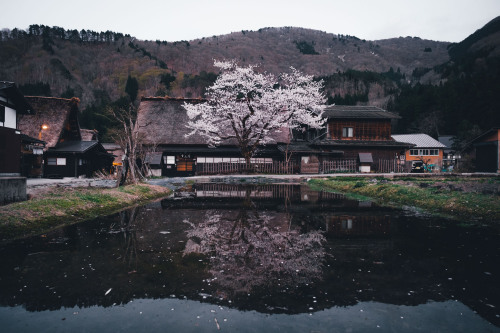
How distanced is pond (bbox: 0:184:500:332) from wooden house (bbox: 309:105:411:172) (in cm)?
2712

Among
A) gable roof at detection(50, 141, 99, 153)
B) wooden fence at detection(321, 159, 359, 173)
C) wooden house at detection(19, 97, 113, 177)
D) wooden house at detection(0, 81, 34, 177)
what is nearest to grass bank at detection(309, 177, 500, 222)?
wooden house at detection(0, 81, 34, 177)

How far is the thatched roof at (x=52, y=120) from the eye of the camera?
28828 millimetres

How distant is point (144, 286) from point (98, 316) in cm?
76

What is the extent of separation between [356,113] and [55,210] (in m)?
33.7

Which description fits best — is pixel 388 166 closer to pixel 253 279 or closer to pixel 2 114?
pixel 253 279

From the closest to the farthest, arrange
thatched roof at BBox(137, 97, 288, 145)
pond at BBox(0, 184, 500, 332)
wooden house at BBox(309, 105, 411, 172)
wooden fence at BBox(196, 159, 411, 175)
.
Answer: pond at BBox(0, 184, 500, 332), wooden fence at BBox(196, 159, 411, 175), wooden house at BBox(309, 105, 411, 172), thatched roof at BBox(137, 97, 288, 145)

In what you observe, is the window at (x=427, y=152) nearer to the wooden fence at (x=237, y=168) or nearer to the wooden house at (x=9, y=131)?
the wooden fence at (x=237, y=168)

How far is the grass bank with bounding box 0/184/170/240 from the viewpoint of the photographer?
6742 millimetres

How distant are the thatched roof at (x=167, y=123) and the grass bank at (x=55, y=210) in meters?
21.7

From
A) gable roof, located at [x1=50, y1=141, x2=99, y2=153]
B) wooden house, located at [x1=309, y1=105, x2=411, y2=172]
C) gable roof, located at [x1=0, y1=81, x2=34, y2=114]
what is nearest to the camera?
gable roof, located at [x1=0, y1=81, x2=34, y2=114]

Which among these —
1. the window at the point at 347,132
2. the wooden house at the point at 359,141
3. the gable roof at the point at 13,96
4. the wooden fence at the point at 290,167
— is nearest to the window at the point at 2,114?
the gable roof at the point at 13,96

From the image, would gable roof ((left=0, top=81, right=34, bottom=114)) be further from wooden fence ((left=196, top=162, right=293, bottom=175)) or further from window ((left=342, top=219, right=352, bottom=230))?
wooden fence ((left=196, top=162, right=293, bottom=175))

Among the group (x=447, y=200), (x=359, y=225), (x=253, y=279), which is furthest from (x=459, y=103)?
(x=253, y=279)

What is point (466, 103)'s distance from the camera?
52531 mm
